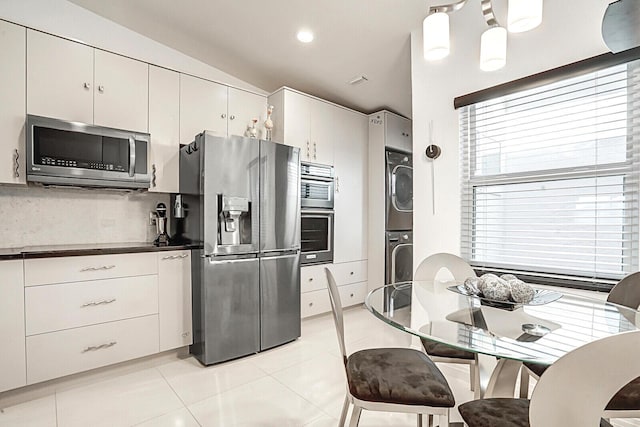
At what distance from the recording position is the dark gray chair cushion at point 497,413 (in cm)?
100

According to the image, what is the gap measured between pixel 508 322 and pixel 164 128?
9.41 feet

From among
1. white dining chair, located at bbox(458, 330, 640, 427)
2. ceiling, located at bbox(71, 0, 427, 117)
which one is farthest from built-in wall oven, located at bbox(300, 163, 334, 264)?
white dining chair, located at bbox(458, 330, 640, 427)

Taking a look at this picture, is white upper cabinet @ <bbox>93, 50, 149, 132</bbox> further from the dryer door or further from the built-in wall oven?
the dryer door

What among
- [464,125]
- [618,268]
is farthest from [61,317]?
[618,268]

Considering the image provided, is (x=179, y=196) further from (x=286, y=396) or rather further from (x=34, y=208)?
(x=286, y=396)

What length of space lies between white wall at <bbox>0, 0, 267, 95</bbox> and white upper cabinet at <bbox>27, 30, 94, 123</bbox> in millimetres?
123

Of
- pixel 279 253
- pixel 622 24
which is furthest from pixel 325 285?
pixel 622 24

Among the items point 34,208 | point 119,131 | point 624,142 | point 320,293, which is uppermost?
point 119,131

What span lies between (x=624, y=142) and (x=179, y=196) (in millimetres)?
3141

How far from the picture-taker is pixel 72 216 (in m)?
2.61

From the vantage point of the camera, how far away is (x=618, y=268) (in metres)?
1.78

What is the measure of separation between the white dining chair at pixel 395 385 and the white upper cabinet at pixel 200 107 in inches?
86.1

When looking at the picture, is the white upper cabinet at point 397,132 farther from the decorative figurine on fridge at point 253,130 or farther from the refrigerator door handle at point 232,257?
the refrigerator door handle at point 232,257

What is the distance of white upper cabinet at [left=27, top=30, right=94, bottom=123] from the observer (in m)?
2.22
